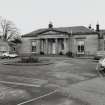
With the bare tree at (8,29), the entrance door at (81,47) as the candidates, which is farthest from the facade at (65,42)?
the bare tree at (8,29)

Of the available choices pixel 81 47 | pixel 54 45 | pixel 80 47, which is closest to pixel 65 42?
pixel 54 45

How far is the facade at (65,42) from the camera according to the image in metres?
30.4

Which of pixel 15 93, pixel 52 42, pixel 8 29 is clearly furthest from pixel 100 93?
pixel 8 29

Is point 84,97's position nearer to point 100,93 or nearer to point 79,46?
point 100,93

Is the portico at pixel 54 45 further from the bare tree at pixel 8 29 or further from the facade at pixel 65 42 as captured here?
the bare tree at pixel 8 29

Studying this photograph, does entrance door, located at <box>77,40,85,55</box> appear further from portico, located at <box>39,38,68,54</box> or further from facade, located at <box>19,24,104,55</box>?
portico, located at <box>39,38,68,54</box>

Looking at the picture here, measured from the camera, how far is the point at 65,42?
32312 mm

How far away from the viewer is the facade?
30.4 metres

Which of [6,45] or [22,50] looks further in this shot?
[6,45]

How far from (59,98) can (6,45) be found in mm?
39961

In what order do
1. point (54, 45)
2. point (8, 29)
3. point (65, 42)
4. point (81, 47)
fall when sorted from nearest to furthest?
point (81, 47) < point (65, 42) < point (54, 45) < point (8, 29)

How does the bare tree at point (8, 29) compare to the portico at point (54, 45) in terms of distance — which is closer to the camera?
the portico at point (54, 45)

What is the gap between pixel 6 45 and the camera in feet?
143

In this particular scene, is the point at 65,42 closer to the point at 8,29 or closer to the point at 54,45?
the point at 54,45
